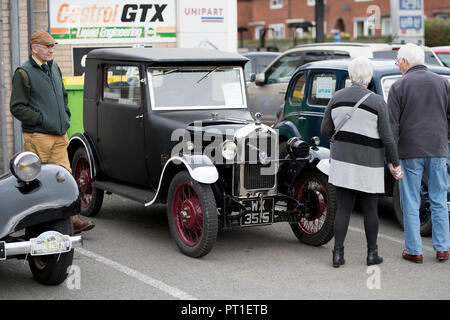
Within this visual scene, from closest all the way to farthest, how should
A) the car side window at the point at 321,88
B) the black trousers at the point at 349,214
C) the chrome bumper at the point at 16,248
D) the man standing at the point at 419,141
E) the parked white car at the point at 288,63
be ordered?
the chrome bumper at the point at 16,248
the black trousers at the point at 349,214
the man standing at the point at 419,141
the car side window at the point at 321,88
the parked white car at the point at 288,63

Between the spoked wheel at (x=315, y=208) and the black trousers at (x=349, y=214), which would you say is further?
the spoked wheel at (x=315, y=208)

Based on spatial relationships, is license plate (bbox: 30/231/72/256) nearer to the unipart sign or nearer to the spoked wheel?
the spoked wheel

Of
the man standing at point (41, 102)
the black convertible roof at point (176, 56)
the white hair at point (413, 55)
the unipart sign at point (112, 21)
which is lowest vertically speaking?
the man standing at point (41, 102)

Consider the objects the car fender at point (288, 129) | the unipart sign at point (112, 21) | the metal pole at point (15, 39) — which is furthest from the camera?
the unipart sign at point (112, 21)

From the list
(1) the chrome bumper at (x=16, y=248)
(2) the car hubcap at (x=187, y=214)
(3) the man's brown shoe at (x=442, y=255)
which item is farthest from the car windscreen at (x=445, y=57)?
(1) the chrome bumper at (x=16, y=248)

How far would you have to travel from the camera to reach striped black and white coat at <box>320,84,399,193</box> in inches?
265

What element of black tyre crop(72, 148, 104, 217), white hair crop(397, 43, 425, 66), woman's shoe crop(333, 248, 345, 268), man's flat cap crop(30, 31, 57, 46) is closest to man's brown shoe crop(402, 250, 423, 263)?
woman's shoe crop(333, 248, 345, 268)

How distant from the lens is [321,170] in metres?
7.42

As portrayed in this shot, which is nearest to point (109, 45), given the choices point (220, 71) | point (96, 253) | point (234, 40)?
point (234, 40)

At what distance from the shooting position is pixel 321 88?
9555 mm

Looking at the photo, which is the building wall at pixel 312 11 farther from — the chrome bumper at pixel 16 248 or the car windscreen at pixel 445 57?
the chrome bumper at pixel 16 248

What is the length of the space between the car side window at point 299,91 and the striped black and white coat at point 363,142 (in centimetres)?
296

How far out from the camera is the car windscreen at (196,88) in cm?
813

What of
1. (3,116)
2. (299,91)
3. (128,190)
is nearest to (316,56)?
(299,91)
